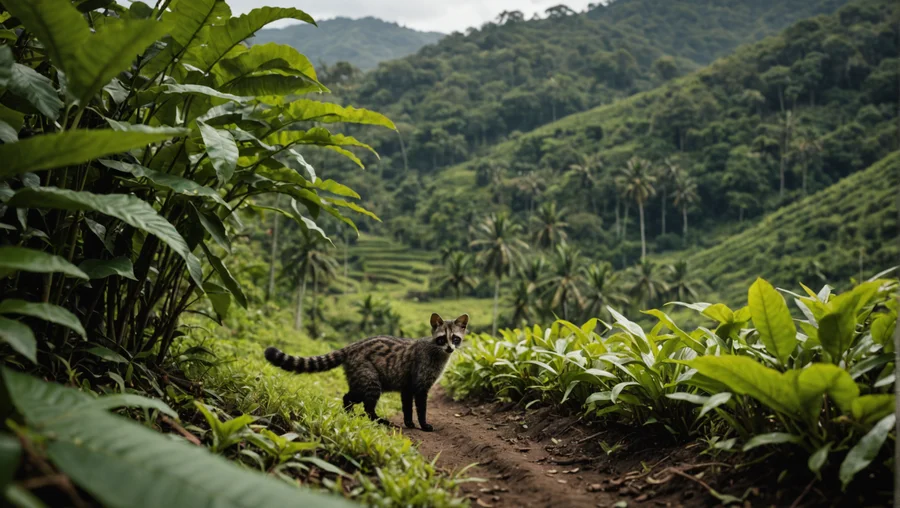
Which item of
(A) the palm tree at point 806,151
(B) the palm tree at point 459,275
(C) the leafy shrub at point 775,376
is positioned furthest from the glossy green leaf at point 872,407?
(A) the palm tree at point 806,151

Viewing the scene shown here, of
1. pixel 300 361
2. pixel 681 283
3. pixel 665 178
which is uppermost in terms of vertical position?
pixel 300 361

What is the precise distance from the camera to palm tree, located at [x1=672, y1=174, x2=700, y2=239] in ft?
244

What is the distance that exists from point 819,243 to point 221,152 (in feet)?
206

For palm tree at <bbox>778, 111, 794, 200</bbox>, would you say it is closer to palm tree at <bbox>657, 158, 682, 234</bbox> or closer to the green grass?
palm tree at <bbox>657, 158, 682, 234</bbox>

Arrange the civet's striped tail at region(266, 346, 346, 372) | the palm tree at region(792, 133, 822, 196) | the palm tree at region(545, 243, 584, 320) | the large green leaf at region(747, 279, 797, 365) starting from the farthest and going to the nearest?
the palm tree at region(792, 133, 822, 196) → the palm tree at region(545, 243, 584, 320) → the civet's striped tail at region(266, 346, 346, 372) → the large green leaf at region(747, 279, 797, 365)

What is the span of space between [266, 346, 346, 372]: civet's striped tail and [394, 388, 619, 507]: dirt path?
2.99 ft

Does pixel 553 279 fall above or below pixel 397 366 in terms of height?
below

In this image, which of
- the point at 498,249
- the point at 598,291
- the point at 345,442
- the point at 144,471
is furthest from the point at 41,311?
the point at 498,249

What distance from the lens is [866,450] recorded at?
6.93 feet

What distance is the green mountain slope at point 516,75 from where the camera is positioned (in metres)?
113

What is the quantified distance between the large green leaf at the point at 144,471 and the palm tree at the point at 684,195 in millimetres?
78603

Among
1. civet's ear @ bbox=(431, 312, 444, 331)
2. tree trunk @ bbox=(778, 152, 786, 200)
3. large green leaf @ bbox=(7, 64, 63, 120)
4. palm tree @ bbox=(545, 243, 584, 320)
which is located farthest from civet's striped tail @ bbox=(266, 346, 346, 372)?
tree trunk @ bbox=(778, 152, 786, 200)

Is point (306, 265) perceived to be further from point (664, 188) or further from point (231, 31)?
point (664, 188)

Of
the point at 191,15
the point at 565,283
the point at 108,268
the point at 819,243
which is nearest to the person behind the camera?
the point at 108,268
